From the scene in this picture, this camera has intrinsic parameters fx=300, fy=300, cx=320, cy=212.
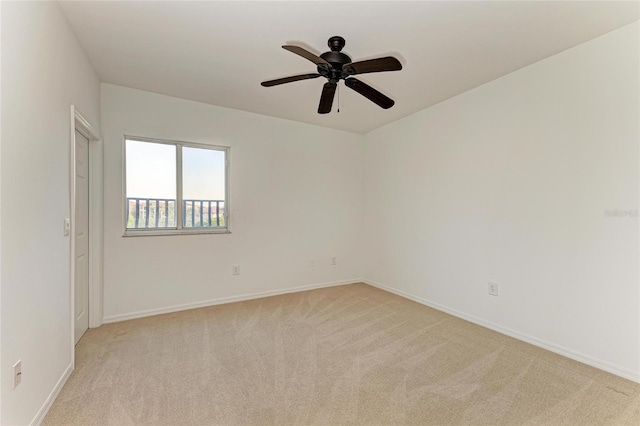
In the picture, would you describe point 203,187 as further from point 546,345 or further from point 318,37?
point 546,345

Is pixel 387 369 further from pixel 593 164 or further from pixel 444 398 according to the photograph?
pixel 593 164

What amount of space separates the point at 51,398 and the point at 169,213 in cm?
206

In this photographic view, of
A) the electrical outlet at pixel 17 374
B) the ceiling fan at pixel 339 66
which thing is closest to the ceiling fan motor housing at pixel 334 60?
the ceiling fan at pixel 339 66

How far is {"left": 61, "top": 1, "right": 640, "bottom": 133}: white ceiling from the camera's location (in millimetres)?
1984

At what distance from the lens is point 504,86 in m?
2.92

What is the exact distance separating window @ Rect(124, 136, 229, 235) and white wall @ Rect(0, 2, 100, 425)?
4.00 ft

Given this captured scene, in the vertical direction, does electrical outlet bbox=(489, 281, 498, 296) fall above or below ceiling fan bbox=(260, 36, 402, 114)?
below

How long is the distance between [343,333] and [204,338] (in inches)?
51.2

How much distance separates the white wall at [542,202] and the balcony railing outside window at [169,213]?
2.61 m

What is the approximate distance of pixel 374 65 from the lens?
1.98 meters

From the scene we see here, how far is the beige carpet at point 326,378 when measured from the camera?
1.74 m

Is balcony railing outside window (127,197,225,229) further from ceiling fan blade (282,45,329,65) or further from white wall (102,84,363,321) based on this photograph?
ceiling fan blade (282,45,329,65)

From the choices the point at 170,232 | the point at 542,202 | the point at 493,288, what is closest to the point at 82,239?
the point at 170,232

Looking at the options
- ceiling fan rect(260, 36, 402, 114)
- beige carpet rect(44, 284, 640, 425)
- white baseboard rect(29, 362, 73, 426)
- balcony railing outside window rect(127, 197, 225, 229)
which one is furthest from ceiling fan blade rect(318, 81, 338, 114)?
white baseboard rect(29, 362, 73, 426)
